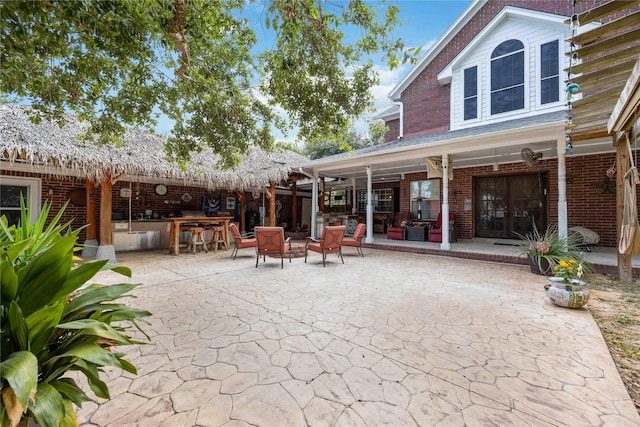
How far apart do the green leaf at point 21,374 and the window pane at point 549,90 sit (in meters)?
10.7

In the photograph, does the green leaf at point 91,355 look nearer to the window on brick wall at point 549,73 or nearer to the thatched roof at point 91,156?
the thatched roof at point 91,156

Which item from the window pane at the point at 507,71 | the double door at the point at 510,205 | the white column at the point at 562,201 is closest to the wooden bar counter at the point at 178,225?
the double door at the point at 510,205

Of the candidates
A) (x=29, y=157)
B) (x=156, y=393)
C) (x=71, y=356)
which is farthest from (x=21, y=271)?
(x=29, y=157)

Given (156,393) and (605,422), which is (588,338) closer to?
(605,422)

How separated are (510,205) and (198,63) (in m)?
9.58

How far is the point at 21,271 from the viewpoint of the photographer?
1222 mm

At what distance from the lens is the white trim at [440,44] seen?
940cm

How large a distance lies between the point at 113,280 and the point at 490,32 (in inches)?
484

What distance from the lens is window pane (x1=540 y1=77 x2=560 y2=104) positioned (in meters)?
7.53

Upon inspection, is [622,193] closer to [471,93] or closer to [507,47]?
[471,93]

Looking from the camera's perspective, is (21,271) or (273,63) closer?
(21,271)

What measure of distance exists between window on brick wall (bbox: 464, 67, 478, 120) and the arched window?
1.60 feet

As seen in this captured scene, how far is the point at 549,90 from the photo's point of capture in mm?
7641

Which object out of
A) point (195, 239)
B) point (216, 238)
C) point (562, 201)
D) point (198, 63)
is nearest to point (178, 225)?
point (195, 239)
